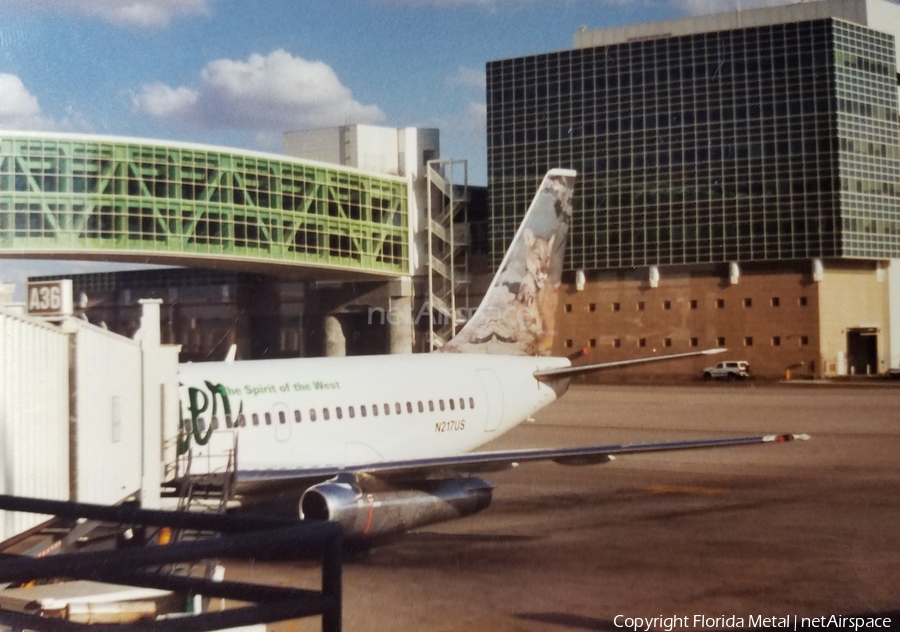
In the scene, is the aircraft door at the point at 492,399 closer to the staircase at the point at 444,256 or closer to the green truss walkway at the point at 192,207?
the green truss walkway at the point at 192,207

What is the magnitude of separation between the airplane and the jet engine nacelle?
0.03 meters

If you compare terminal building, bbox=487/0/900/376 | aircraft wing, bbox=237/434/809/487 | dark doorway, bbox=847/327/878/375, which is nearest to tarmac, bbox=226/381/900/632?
aircraft wing, bbox=237/434/809/487

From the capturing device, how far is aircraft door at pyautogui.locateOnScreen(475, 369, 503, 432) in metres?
26.9

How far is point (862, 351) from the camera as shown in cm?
8550

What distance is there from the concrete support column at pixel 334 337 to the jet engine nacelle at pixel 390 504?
2715 centimetres

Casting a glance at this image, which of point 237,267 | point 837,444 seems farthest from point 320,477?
point 237,267

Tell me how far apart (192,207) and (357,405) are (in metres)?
27.6

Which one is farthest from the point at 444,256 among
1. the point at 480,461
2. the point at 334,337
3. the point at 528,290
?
the point at 480,461

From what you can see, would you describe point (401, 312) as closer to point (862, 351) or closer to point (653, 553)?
point (653, 553)

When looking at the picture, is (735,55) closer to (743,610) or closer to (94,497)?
(743,610)

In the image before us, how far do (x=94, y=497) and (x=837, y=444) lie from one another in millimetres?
32244

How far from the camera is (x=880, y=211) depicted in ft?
270

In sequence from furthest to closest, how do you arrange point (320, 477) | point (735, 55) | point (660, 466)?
point (735, 55) < point (660, 466) < point (320, 477)

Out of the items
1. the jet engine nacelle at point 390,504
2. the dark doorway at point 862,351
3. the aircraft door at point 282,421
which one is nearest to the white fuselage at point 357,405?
the aircraft door at point 282,421
